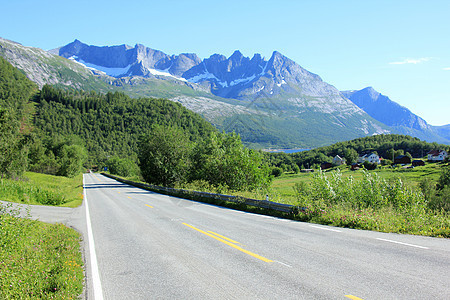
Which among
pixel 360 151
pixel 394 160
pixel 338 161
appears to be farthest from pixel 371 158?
pixel 360 151

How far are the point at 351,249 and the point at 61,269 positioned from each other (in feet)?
22.6

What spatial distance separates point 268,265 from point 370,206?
30.8 feet

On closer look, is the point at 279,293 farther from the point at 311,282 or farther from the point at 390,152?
the point at 390,152

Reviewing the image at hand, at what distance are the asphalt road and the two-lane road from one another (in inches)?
0.7

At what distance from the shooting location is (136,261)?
718cm

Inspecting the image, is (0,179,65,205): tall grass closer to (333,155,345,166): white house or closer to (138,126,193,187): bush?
(138,126,193,187): bush

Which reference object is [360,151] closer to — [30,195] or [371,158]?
[371,158]

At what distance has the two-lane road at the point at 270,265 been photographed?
4947 millimetres

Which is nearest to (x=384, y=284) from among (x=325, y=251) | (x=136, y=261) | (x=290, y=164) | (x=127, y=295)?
(x=325, y=251)

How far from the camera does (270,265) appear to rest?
637 centimetres

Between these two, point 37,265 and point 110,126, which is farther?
point 110,126

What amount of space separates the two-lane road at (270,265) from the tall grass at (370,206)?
94 cm

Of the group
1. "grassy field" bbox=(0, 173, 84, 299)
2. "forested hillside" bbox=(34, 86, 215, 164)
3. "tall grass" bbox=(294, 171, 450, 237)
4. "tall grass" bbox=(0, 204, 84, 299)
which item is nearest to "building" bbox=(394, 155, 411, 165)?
"forested hillside" bbox=(34, 86, 215, 164)

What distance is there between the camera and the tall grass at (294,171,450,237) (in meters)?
9.77
